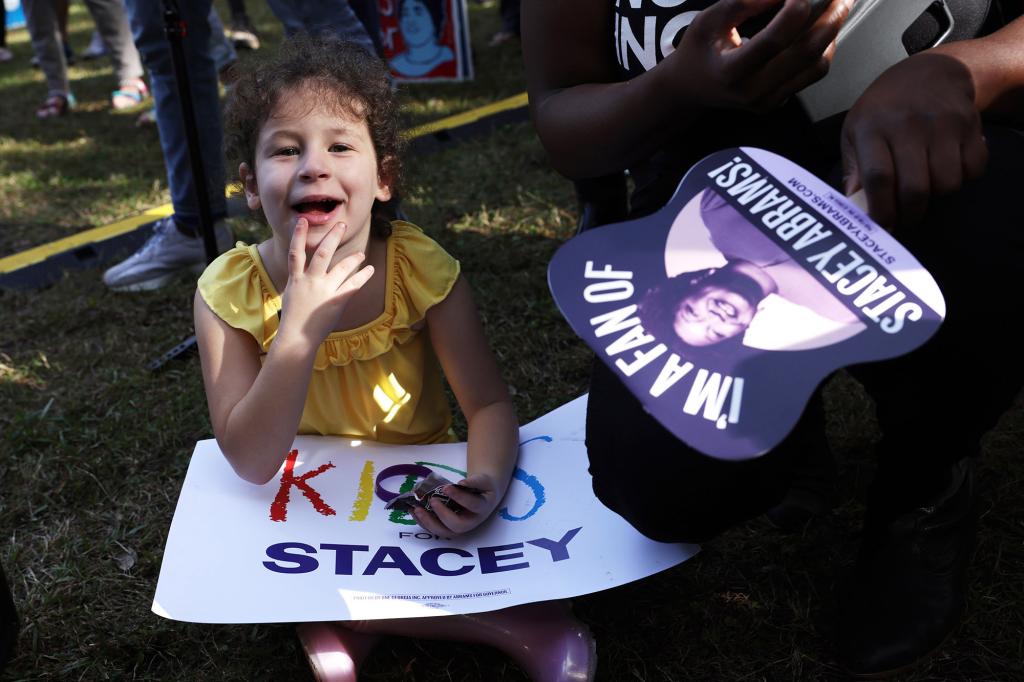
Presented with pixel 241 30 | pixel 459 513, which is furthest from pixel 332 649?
pixel 241 30

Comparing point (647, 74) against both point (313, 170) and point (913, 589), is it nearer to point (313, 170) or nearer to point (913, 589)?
point (313, 170)

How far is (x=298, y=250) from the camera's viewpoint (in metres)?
1.16

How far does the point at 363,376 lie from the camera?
137 cm

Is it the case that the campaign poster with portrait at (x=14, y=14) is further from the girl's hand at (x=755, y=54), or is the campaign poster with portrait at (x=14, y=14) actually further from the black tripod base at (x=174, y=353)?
the girl's hand at (x=755, y=54)

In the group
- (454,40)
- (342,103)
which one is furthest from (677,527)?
(454,40)

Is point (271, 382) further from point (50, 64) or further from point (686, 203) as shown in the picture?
point (50, 64)

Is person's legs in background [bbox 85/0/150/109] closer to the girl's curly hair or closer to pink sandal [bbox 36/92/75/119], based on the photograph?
pink sandal [bbox 36/92/75/119]

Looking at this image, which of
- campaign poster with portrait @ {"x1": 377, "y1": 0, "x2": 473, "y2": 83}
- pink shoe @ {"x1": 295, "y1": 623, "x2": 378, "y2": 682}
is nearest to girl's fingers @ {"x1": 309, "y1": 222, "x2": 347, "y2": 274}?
pink shoe @ {"x1": 295, "y1": 623, "x2": 378, "y2": 682}

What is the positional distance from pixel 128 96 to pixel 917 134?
401 centimetres

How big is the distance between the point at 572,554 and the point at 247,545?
404 mm

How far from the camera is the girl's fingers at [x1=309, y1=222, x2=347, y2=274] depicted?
1.16m

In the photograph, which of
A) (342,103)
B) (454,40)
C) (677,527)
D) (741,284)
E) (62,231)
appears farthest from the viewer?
(454,40)

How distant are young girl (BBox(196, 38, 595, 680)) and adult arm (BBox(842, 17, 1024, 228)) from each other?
586 mm

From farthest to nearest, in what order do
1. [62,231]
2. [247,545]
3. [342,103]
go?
[62,231]
[342,103]
[247,545]
